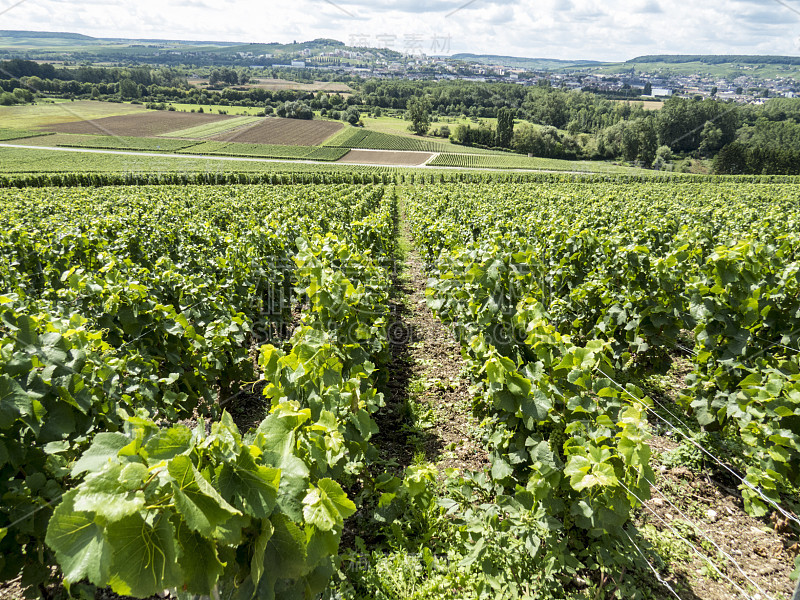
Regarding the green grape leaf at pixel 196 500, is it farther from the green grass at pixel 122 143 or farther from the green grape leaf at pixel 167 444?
the green grass at pixel 122 143

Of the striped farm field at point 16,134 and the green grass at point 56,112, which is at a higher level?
the green grass at point 56,112

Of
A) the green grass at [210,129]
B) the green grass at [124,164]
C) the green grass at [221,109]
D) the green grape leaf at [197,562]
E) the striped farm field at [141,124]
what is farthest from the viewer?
the green grass at [221,109]

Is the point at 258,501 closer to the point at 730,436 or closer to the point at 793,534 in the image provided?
the point at 793,534

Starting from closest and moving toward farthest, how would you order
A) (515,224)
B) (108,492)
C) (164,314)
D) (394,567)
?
(108,492) < (394,567) < (164,314) < (515,224)

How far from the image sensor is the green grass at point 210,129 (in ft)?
276

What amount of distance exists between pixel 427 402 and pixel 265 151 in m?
78.6

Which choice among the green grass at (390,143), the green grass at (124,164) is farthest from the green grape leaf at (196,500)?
the green grass at (390,143)

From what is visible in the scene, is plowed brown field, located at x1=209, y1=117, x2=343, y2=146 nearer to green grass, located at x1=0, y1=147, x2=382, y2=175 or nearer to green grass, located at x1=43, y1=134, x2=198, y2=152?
green grass, located at x1=43, y1=134, x2=198, y2=152

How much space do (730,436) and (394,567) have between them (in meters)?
4.98

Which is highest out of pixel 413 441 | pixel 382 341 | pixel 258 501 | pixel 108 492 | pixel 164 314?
pixel 108 492

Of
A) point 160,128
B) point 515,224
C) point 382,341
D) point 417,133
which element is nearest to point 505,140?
point 417,133

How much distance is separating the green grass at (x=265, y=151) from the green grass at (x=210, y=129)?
25.8 ft

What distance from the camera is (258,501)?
190 cm

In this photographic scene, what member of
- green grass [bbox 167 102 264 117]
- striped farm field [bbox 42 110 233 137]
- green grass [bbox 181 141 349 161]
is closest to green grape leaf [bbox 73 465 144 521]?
green grass [bbox 181 141 349 161]
